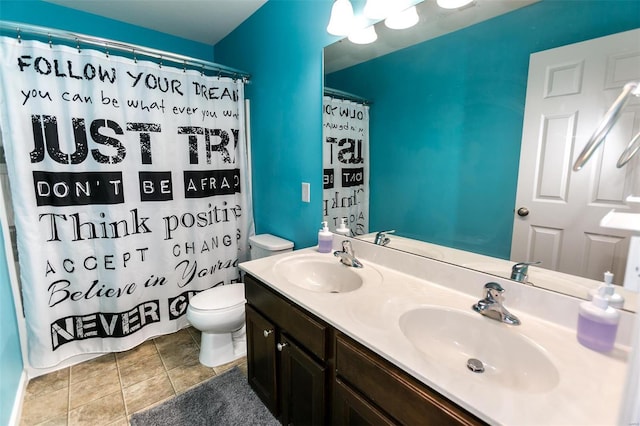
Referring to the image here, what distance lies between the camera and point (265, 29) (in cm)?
202

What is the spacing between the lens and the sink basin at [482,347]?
77cm

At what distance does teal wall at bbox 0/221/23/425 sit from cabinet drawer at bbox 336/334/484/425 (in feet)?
5.33

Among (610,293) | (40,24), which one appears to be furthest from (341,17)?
(40,24)

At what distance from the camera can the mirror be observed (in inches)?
37.2

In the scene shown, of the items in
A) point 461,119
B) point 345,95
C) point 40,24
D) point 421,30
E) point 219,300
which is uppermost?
point 40,24

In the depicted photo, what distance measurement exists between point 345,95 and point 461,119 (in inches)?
25.6

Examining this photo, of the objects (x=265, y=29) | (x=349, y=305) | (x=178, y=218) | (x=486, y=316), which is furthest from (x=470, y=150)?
(x=178, y=218)

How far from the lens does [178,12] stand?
209cm

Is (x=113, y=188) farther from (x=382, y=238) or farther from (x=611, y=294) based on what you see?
(x=611, y=294)

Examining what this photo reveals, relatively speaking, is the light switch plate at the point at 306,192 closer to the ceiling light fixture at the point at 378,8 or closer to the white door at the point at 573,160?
the ceiling light fixture at the point at 378,8

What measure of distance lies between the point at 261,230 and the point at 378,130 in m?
1.32

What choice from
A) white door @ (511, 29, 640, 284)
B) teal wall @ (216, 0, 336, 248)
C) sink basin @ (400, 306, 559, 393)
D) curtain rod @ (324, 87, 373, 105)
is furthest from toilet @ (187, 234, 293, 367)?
white door @ (511, 29, 640, 284)

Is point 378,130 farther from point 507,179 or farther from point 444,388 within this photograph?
point 444,388

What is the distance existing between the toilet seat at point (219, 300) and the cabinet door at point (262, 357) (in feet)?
1.05
